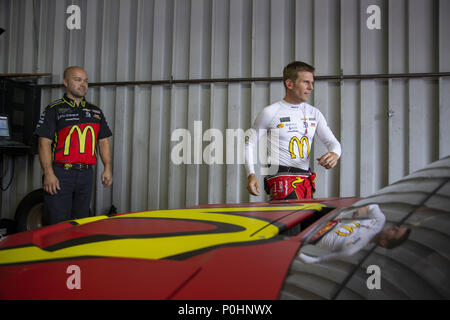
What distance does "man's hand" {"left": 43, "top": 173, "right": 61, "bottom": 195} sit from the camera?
240 cm

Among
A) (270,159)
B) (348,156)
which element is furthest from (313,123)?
(348,156)

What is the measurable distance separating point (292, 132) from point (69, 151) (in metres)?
1.77

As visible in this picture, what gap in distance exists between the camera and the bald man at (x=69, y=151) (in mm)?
2469

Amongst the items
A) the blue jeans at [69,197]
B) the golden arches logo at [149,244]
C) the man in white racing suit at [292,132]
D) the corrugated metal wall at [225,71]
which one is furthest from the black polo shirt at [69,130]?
the golden arches logo at [149,244]

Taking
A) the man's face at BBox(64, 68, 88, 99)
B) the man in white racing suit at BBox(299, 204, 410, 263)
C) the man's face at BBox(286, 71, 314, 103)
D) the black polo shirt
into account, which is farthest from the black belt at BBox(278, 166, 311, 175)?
the man's face at BBox(64, 68, 88, 99)

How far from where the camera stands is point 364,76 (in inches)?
122

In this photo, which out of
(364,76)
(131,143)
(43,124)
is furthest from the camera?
(131,143)

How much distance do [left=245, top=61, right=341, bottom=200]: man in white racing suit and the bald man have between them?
1.41 m

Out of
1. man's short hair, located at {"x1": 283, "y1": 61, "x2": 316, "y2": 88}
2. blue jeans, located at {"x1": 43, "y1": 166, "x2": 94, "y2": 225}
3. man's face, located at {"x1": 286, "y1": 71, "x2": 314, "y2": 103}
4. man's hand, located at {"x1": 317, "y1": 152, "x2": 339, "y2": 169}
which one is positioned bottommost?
blue jeans, located at {"x1": 43, "y1": 166, "x2": 94, "y2": 225}

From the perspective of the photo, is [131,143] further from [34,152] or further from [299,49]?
[299,49]

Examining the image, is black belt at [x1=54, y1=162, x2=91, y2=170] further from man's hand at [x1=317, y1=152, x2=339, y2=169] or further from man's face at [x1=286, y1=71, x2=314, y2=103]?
man's hand at [x1=317, y1=152, x2=339, y2=169]

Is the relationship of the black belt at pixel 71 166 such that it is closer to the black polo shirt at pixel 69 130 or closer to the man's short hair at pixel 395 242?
the black polo shirt at pixel 69 130

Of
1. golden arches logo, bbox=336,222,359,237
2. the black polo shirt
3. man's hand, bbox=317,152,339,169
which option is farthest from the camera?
the black polo shirt

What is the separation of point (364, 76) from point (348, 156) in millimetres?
806
